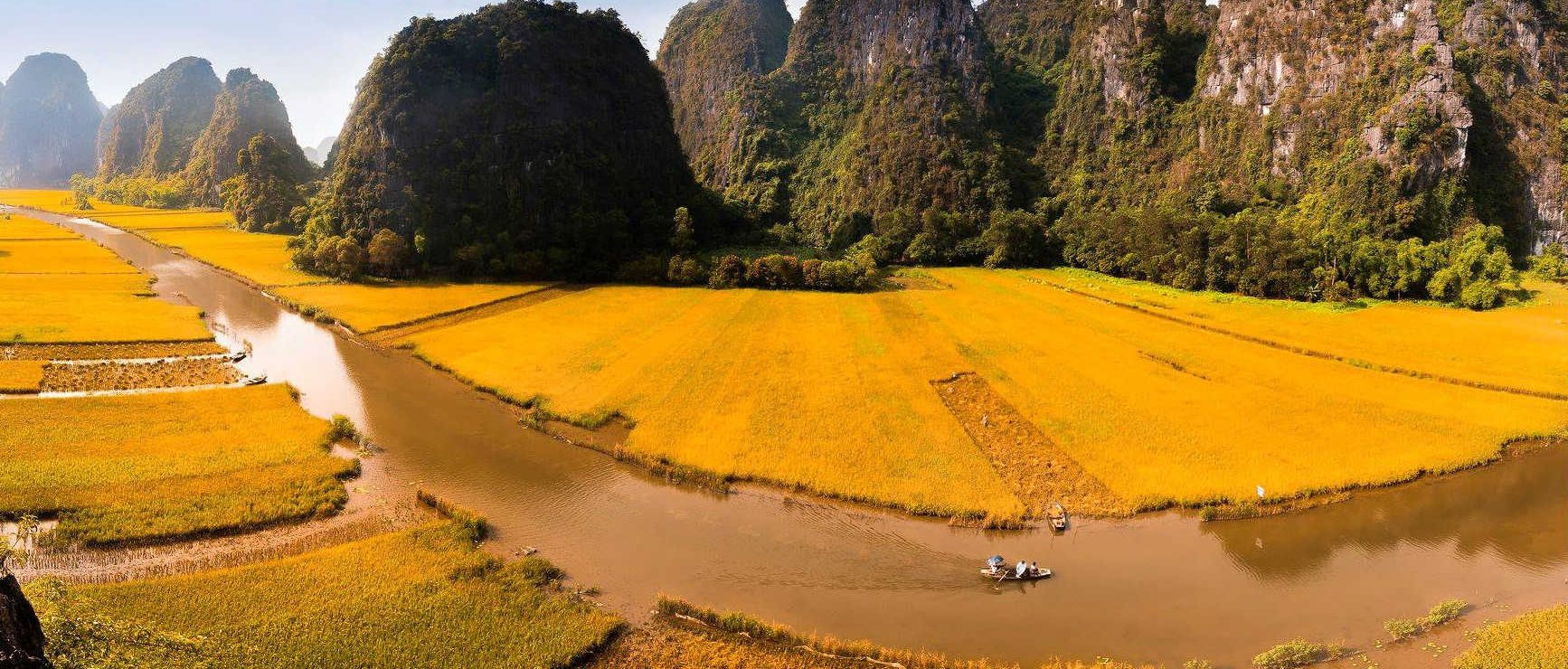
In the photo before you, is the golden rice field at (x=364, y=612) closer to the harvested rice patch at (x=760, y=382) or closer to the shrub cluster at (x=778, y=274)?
the harvested rice patch at (x=760, y=382)

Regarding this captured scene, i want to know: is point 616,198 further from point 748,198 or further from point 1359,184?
point 1359,184

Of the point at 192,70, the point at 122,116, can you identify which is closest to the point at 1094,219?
the point at 192,70

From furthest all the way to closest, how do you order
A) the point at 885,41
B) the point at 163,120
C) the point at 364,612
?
the point at 163,120 → the point at 885,41 → the point at 364,612

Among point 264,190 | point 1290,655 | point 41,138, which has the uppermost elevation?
point 41,138

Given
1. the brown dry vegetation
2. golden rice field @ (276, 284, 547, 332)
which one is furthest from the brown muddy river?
golden rice field @ (276, 284, 547, 332)

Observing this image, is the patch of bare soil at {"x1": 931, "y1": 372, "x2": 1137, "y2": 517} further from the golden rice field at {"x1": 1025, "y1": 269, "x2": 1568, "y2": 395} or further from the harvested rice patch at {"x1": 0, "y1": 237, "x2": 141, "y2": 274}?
the harvested rice patch at {"x1": 0, "y1": 237, "x2": 141, "y2": 274}

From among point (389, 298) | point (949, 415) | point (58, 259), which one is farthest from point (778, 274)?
point (58, 259)

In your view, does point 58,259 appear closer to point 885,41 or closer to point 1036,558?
point 1036,558
